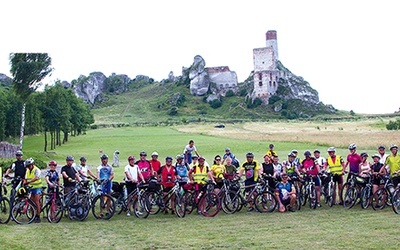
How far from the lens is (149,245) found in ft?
36.7

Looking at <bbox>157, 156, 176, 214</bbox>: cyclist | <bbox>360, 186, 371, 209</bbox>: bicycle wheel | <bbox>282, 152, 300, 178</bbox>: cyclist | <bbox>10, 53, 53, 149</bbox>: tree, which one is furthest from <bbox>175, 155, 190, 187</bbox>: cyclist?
<bbox>10, 53, 53, 149</bbox>: tree

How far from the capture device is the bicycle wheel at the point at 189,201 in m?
15.5

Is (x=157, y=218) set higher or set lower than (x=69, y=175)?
lower

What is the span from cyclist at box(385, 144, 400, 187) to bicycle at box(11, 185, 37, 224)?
10.7 m

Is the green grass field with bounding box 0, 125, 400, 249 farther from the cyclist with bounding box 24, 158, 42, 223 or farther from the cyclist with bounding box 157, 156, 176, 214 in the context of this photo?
the cyclist with bounding box 157, 156, 176, 214

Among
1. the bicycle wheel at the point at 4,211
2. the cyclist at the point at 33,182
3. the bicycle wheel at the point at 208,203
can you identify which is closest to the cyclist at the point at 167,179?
the bicycle wheel at the point at 208,203

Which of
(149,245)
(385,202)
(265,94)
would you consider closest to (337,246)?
(149,245)

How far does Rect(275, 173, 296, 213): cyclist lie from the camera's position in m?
15.5

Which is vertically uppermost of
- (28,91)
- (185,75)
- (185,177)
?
(185,75)

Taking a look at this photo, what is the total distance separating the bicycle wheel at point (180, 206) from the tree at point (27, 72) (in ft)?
106

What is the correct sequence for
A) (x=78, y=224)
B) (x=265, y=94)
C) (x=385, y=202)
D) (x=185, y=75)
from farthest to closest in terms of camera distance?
1. (x=185, y=75)
2. (x=265, y=94)
3. (x=385, y=202)
4. (x=78, y=224)

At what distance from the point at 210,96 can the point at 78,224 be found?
156904 mm

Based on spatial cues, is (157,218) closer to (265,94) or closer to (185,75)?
(265,94)

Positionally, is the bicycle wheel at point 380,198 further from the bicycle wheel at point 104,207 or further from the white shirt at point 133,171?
the bicycle wheel at point 104,207
